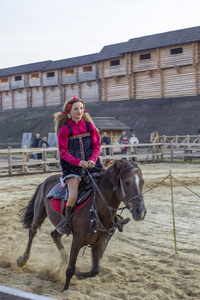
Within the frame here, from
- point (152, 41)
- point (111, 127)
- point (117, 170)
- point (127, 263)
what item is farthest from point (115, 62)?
point (117, 170)

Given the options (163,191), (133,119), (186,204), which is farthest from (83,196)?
(133,119)

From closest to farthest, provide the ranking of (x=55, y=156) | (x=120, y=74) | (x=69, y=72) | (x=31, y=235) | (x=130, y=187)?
(x=130, y=187) < (x=31, y=235) < (x=55, y=156) < (x=120, y=74) < (x=69, y=72)

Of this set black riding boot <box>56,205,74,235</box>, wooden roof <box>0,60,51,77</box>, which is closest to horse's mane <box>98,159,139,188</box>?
black riding boot <box>56,205,74,235</box>

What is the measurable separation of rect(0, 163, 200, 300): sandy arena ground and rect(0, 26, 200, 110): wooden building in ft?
111

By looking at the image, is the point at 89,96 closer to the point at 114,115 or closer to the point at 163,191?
→ the point at 114,115

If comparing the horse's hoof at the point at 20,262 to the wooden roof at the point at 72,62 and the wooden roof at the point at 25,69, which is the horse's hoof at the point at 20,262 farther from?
the wooden roof at the point at 25,69

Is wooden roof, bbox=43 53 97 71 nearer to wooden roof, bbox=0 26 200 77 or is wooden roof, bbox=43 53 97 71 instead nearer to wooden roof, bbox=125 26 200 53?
wooden roof, bbox=0 26 200 77

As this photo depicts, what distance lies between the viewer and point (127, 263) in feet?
18.6

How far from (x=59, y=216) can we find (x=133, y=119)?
115 ft

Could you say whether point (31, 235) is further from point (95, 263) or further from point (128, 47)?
point (128, 47)

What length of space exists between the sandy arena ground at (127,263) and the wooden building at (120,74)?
3387 cm

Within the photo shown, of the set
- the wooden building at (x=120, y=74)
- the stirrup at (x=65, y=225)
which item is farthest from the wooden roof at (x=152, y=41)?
the stirrup at (x=65, y=225)

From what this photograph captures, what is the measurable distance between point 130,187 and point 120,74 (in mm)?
42360

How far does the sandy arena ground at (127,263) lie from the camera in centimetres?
464
